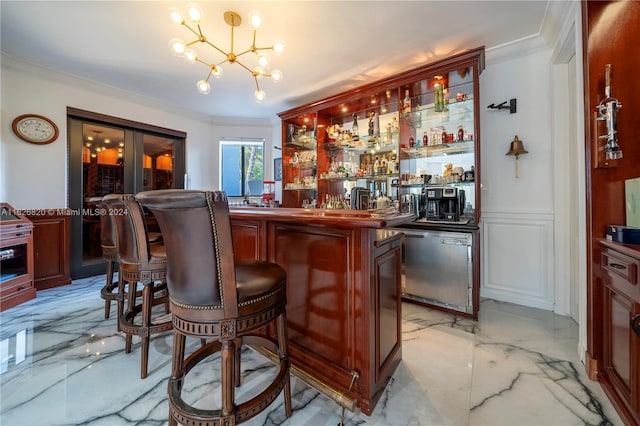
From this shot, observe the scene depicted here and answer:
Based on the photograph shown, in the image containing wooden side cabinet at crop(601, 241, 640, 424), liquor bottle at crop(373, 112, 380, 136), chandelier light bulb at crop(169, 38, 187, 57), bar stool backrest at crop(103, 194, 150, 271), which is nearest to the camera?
wooden side cabinet at crop(601, 241, 640, 424)

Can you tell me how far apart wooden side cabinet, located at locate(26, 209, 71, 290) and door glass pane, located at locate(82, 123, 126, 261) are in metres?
0.32

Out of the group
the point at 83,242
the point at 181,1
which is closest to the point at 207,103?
the point at 181,1

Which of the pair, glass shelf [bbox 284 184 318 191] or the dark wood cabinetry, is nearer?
the dark wood cabinetry

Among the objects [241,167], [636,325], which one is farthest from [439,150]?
[241,167]

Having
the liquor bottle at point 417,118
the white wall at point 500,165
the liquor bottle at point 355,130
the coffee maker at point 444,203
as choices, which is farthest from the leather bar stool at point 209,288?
the liquor bottle at point 355,130

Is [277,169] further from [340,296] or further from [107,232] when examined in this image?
[340,296]

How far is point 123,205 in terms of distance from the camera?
Result: 1.71 metres

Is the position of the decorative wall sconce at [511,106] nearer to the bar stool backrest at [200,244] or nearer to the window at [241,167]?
the bar stool backrest at [200,244]

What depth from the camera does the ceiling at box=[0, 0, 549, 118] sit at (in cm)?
225

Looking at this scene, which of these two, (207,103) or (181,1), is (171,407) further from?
(207,103)

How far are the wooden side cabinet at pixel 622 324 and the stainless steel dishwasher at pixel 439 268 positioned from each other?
3.13 ft

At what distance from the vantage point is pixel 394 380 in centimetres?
164

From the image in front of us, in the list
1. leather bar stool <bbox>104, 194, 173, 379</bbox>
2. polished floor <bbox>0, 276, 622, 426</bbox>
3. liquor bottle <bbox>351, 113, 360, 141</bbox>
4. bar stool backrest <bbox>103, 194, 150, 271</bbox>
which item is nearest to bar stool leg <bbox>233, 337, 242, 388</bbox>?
polished floor <bbox>0, 276, 622, 426</bbox>

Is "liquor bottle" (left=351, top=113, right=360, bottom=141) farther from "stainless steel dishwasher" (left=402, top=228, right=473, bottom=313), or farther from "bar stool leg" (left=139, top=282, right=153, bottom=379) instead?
"bar stool leg" (left=139, top=282, right=153, bottom=379)
